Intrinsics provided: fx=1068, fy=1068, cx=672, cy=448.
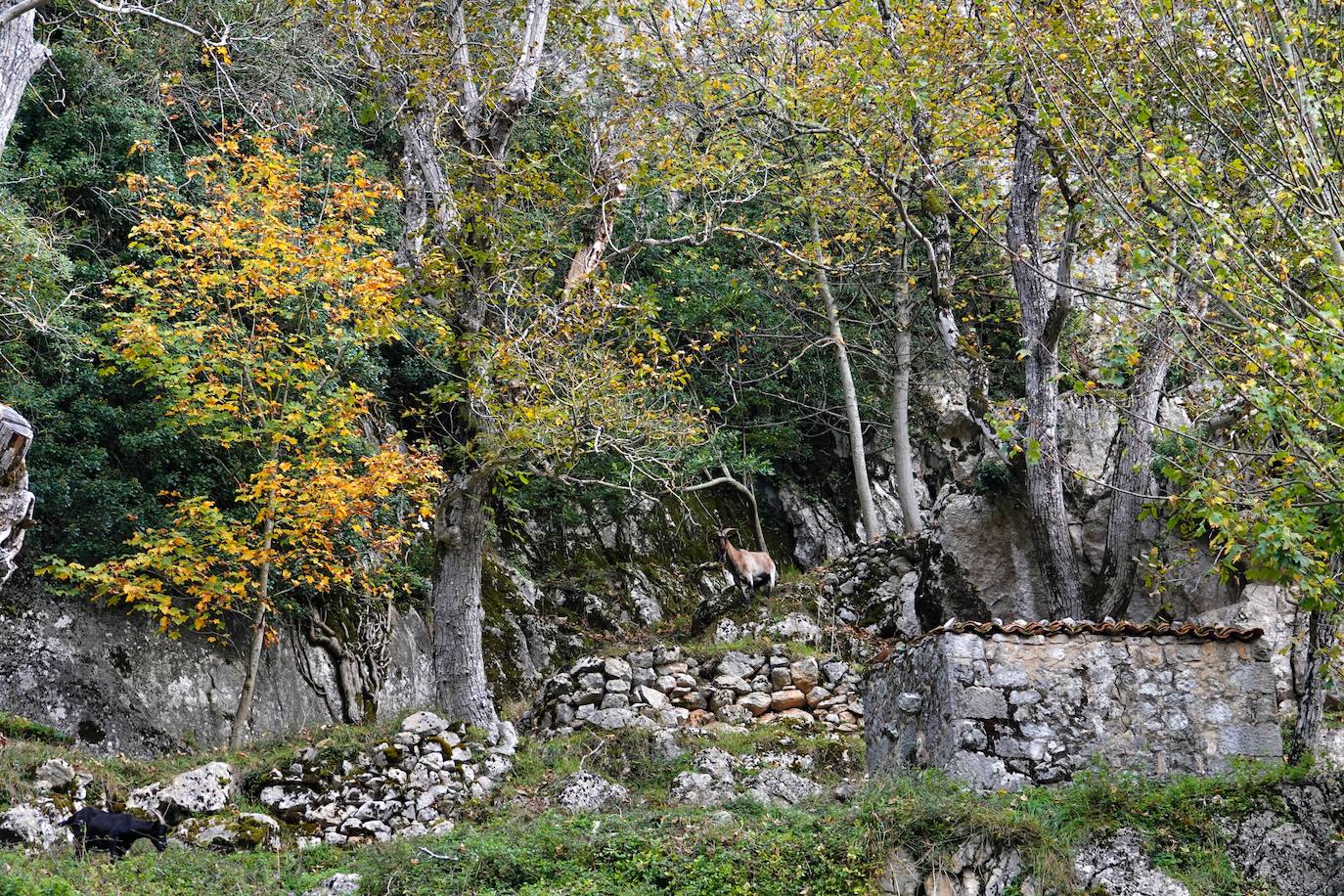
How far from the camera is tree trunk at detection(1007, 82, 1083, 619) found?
13133 millimetres

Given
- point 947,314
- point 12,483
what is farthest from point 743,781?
point 12,483

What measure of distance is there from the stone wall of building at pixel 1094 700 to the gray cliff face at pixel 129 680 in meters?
8.85

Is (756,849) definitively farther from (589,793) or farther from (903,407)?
(903,407)

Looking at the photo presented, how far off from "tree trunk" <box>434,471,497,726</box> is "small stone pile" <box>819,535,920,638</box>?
6291 mm

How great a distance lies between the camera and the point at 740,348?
2122 centimetres

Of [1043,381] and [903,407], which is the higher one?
[903,407]

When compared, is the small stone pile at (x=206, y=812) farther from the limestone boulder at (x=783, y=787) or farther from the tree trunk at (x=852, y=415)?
the tree trunk at (x=852, y=415)

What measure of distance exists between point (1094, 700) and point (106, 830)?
8.37m

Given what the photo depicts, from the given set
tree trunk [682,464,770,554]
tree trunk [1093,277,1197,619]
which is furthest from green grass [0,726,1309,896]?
tree trunk [682,464,770,554]

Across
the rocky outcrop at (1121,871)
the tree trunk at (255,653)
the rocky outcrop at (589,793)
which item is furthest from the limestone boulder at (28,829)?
the rocky outcrop at (1121,871)

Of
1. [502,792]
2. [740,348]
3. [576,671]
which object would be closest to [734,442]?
[740,348]

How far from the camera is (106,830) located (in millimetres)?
8953

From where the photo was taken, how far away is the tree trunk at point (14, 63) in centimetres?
1043

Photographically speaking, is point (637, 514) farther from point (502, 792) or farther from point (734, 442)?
point (502, 792)
